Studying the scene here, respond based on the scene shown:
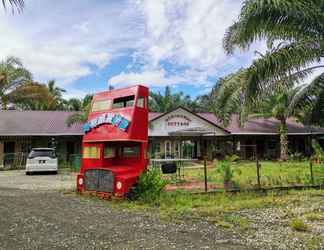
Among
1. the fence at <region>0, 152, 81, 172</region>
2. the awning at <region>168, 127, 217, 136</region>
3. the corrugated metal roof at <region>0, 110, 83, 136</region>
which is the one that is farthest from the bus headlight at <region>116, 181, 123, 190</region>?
the corrugated metal roof at <region>0, 110, 83, 136</region>

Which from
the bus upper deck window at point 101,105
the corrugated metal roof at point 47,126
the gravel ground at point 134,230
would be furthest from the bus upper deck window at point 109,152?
the corrugated metal roof at point 47,126

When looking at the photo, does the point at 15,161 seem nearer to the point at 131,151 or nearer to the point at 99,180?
the point at 131,151

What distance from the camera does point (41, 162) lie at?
19703 mm

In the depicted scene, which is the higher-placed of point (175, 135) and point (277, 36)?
point (277, 36)

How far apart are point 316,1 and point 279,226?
6241mm

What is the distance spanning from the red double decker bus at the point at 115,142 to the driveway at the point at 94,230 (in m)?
1.24

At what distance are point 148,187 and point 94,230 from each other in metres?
4.00

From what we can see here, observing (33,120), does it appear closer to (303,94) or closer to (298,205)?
(303,94)

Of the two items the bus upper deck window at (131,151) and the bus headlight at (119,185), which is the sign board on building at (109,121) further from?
the bus headlight at (119,185)

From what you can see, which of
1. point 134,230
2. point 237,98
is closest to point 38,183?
point 237,98

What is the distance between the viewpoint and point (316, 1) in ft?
30.2

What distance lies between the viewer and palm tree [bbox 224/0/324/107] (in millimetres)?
8883

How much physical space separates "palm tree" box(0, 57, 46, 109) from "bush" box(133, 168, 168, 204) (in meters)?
22.4

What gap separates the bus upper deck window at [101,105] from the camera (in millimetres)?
12062
